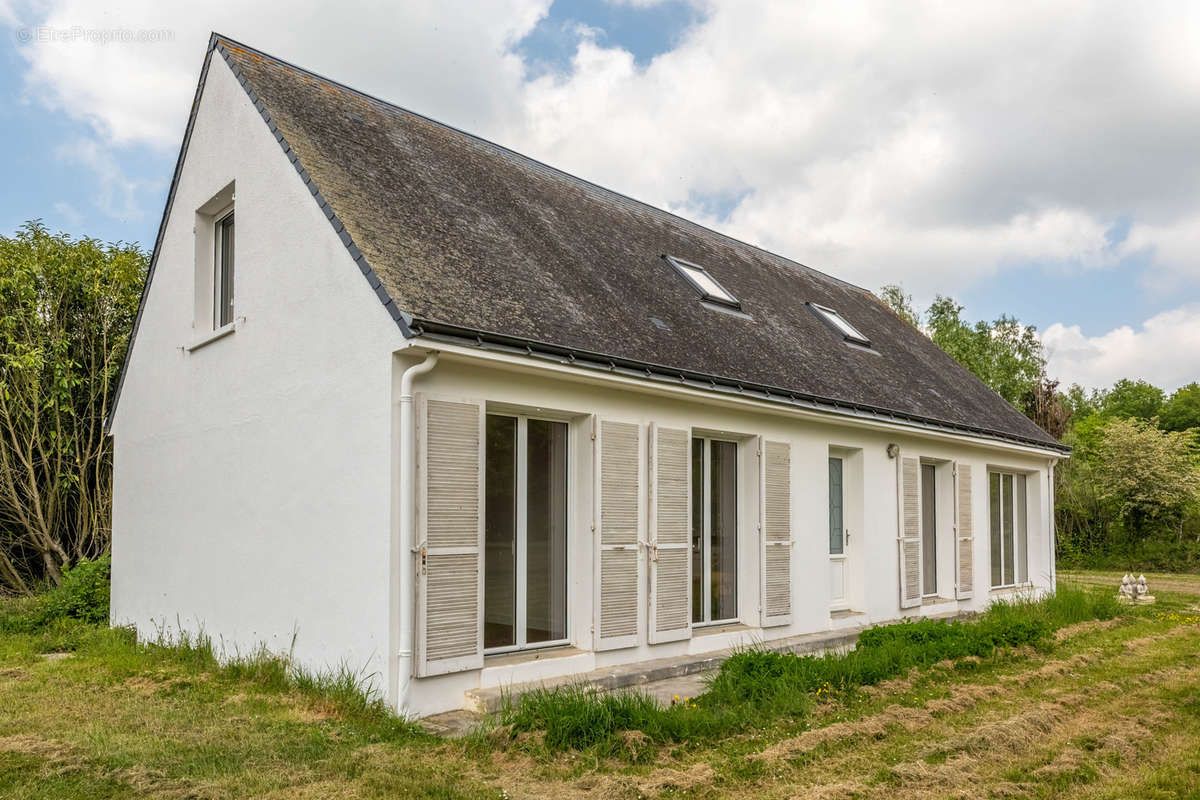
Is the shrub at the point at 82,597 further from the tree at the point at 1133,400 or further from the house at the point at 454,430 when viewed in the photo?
the tree at the point at 1133,400

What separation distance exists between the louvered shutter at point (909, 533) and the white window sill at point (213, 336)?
8.31m

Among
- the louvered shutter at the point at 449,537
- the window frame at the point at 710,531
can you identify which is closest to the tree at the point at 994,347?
the window frame at the point at 710,531

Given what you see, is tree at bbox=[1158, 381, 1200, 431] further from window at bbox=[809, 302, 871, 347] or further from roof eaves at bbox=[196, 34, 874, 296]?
window at bbox=[809, 302, 871, 347]

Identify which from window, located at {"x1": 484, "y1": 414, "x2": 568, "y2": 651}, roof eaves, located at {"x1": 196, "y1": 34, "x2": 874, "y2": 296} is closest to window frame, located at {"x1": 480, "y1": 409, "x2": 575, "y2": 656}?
window, located at {"x1": 484, "y1": 414, "x2": 568, "y2": 651}

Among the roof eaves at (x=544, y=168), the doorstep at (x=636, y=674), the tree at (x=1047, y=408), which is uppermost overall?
the roof eaves at (x=544, y=168)

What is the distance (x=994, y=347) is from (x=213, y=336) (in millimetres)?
32465

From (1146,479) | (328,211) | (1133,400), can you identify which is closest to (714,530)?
(328,211)

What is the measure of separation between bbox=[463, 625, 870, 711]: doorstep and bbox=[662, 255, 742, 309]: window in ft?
13.8

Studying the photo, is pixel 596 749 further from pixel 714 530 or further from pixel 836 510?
pixel 836 510

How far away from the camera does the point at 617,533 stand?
7688mm

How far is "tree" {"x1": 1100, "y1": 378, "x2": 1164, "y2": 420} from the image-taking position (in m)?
54.0

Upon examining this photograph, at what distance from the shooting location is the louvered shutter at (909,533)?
11.6 m

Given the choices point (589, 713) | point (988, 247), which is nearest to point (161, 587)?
point (589, 713)

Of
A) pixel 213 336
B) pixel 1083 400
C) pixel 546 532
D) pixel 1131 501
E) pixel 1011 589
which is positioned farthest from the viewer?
pixel 1083 400
